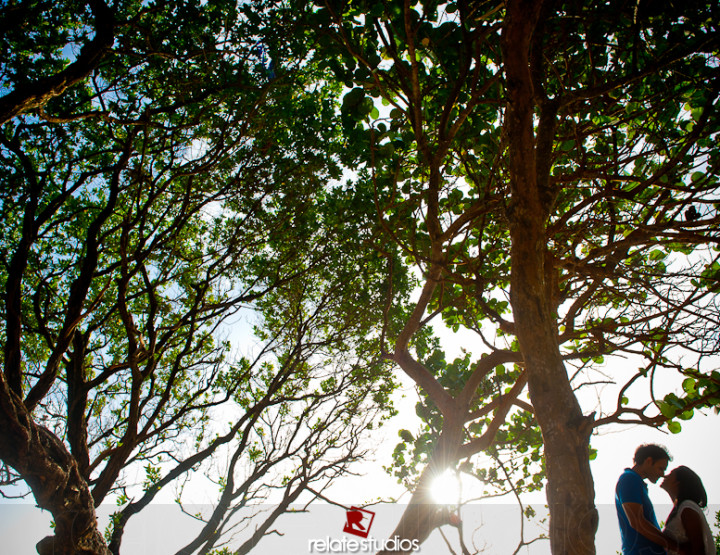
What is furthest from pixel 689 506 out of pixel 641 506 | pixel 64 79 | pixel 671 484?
pixel 64 79

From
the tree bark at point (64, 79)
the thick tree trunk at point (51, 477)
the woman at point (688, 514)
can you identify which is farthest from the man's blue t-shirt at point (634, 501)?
the tree bark at point (64, 79)

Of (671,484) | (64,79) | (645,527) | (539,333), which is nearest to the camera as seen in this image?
(539,333)

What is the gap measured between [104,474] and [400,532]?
3.77 m

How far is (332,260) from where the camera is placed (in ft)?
21.6

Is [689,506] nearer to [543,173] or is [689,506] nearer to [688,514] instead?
[688,514]

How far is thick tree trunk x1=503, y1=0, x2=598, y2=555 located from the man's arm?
1.35 meters

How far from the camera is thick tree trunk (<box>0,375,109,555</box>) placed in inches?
128

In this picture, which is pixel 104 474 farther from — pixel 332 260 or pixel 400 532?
pixel 332 260

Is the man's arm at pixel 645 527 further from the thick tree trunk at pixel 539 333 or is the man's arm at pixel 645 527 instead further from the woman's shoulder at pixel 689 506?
the thick tree trunk at pixel 539 333

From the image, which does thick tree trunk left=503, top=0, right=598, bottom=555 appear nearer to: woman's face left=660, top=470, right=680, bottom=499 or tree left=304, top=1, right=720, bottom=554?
tree left=304, top=1, right=720, bottom=554

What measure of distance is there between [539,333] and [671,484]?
6.98 feet

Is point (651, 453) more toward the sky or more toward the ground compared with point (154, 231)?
more toward the ground

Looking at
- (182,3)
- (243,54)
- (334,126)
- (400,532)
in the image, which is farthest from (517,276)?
(182,3)

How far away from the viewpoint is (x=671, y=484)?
3.14m
